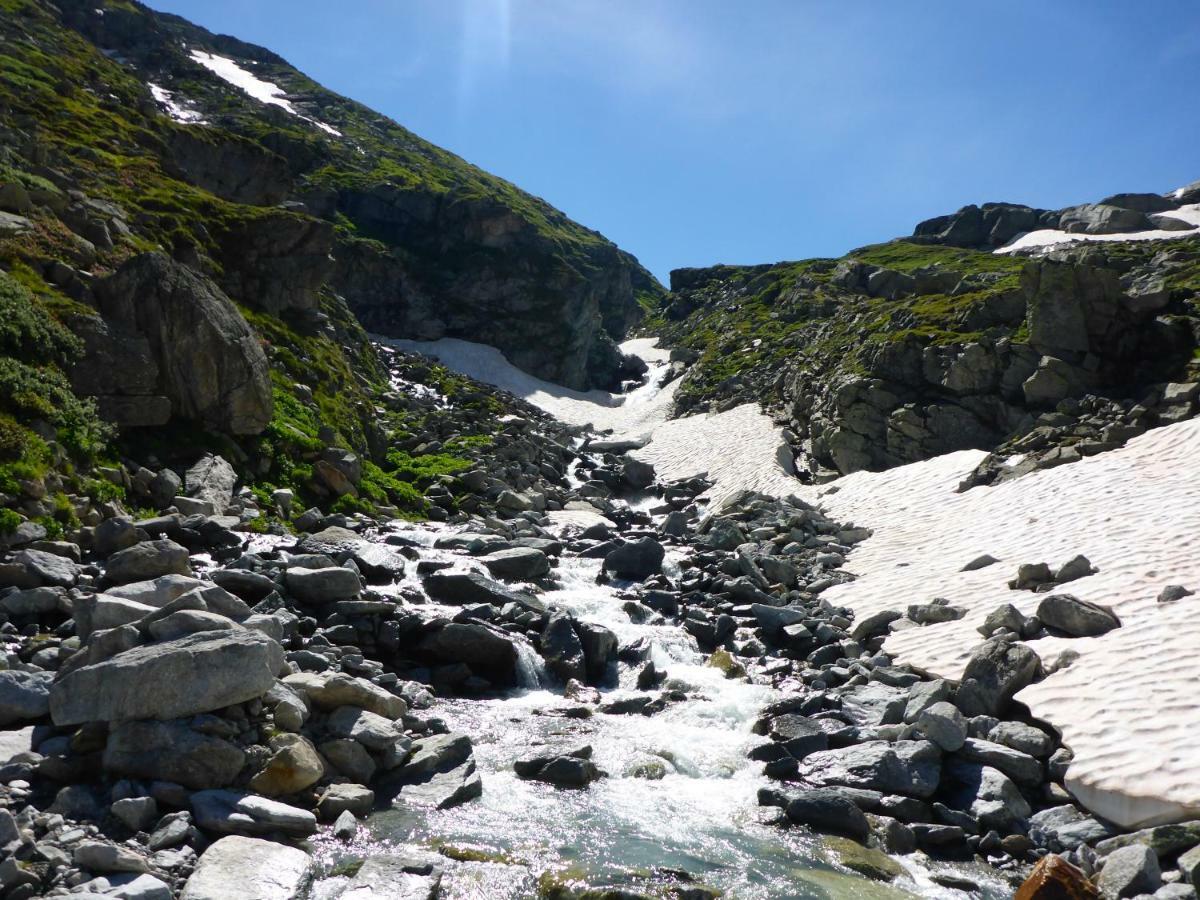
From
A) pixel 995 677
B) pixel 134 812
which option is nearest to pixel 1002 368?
pixel 995 677

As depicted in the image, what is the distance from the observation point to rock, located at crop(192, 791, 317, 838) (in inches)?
340

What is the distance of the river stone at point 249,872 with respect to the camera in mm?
7562

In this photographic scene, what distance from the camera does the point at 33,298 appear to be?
733 inches

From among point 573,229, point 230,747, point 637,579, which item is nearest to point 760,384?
point 637,579

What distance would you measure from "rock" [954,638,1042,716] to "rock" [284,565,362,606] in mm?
11480

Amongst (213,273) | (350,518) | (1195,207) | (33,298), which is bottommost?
(350,518)

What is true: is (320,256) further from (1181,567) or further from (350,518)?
(1181,567)

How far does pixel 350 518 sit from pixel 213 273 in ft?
42.2

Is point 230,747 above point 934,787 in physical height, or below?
above

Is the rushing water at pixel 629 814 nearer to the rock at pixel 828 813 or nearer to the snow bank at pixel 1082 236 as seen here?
the rock at pixel 828 813

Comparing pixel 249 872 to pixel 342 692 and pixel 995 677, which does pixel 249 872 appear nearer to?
pixel 342 692

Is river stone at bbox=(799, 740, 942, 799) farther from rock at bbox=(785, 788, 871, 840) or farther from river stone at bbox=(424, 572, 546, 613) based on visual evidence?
river stone at bbox=(424, 572, 546, 613)

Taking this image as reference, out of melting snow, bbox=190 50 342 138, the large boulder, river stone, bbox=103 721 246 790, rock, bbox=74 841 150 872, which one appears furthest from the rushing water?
melting snow, bbox=190 50 342 138

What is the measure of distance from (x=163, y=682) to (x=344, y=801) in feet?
8.47
